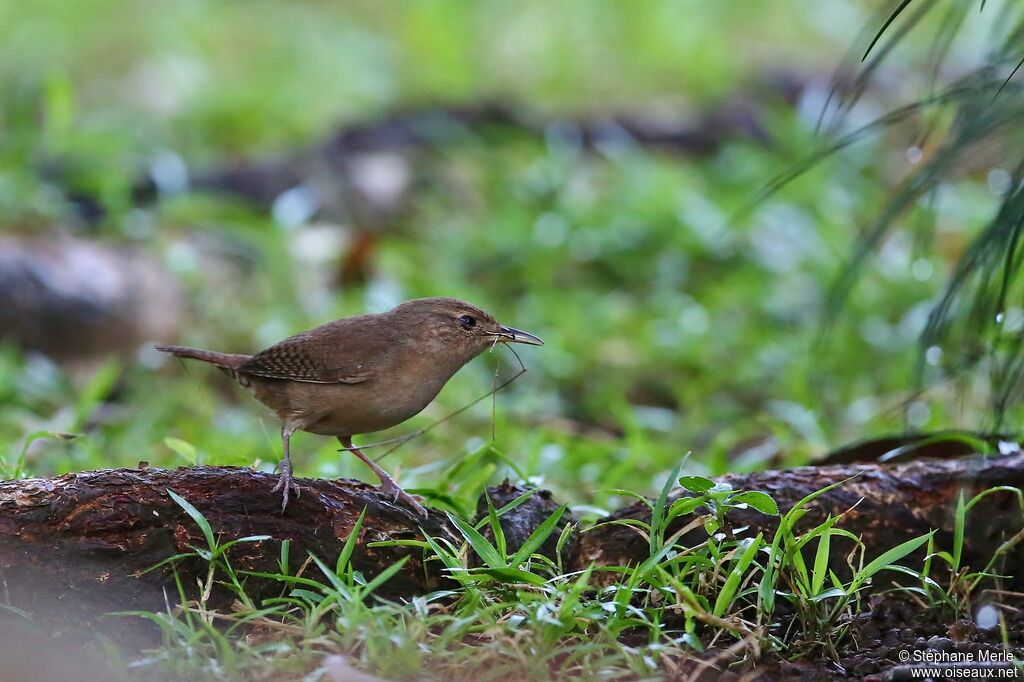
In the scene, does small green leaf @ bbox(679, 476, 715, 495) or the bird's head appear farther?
the bird's head

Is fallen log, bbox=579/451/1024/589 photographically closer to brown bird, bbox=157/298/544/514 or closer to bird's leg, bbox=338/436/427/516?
bird's leg, bbox=338/436/427/516

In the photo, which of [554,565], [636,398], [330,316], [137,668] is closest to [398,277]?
[330,316]

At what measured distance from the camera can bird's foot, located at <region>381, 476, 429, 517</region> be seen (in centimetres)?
351

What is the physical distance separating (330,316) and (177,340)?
92 cm

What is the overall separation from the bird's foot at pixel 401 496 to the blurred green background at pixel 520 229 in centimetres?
32

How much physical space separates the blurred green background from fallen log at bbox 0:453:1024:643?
1.37ft

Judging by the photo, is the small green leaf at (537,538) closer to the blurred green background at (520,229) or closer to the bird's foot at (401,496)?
the bird's foot at (401,496)

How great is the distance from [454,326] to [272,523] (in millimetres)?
1220

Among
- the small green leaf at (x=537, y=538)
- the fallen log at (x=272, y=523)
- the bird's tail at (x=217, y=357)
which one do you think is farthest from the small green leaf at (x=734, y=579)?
the bird's tail at (x=217, y=357)

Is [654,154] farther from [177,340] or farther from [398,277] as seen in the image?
[177,340]

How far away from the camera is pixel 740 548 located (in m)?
3.12

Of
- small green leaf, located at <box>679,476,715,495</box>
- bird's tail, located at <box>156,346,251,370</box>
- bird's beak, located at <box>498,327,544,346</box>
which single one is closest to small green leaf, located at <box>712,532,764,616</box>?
small green leaf, located at <box>679,476,715,495</box>

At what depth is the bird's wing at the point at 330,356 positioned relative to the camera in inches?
157

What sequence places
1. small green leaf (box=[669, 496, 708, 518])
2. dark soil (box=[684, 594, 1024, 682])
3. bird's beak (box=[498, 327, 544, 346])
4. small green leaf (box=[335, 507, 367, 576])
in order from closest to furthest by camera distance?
dark soil (box=[684, 594, 1024, 682])
small green leaf (box=[335, 507, 367, 576])
small green leaf (box=[669, 496, 708, 518])
bird's beak (box=[498, 327, 544, 346])
